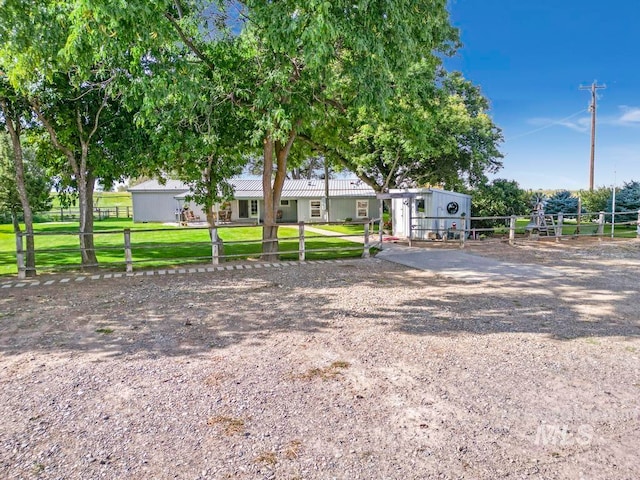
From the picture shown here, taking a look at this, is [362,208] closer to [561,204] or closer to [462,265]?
[561,204]

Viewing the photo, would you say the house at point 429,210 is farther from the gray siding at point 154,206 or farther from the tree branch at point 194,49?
the gray siding at point 154,206

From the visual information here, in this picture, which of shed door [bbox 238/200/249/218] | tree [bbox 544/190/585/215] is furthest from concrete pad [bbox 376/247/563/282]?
shed door [bbox 238/200/249/218]

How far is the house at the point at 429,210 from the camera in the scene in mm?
15914

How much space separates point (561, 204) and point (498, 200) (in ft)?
15.2

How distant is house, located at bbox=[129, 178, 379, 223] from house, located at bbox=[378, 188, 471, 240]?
32.3ft

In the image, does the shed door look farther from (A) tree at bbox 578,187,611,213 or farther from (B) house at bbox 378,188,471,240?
(A) tree at bbox 578,187,611,213

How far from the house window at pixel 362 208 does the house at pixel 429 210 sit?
32.8 ft

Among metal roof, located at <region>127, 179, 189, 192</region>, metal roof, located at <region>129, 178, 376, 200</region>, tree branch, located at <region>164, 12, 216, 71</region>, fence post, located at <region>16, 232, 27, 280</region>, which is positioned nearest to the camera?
tree branch, located at <region>164, 12, 216, 71</region>

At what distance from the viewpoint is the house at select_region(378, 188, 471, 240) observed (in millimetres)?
15914

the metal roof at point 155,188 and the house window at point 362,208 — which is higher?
the metal roof at point 155,188

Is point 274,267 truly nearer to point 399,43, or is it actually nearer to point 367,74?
point 367,74

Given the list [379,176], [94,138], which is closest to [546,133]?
[379,176]

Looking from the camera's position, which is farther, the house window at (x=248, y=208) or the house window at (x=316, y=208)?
the house window at (x=248, y=208)

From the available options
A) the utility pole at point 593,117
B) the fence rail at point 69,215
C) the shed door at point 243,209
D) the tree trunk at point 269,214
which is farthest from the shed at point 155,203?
the utility pole at point 593,117
